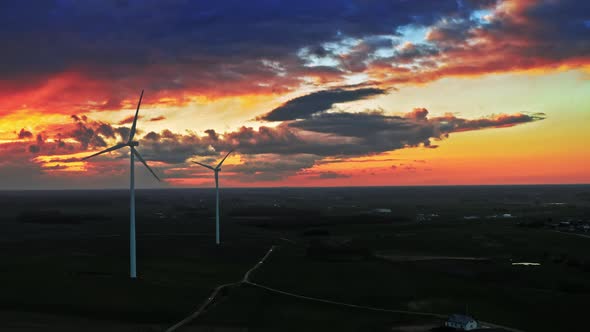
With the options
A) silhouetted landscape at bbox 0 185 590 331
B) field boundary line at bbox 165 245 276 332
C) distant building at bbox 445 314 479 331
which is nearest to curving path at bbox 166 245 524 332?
field boundary line at bbox 165 245 276 332

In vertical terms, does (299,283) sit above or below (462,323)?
below

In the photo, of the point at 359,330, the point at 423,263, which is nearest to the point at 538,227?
the point at 423,263

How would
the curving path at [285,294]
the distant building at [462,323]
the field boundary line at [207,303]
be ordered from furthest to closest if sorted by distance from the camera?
the curving path at [285,294] < the field boundary line at [207,303] < the distant building at [462,323]

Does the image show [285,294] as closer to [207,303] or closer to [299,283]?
[299,283]

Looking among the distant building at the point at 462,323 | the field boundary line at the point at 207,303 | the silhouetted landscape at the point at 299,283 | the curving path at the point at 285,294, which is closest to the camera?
the distant building at the point at 462,323

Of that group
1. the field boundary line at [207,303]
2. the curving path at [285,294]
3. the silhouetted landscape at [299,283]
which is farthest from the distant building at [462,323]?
the field boundary line at [207,303]

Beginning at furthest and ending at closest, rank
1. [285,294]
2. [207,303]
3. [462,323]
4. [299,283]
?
[299,283], [285,294], [207,303], [462,323]

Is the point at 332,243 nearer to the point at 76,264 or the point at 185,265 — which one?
the point at 185,265

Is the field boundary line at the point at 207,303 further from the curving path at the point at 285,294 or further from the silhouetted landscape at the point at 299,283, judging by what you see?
the silhouetted landscape at the point at 299,283

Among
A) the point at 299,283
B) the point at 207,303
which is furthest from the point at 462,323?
the point at 299,283

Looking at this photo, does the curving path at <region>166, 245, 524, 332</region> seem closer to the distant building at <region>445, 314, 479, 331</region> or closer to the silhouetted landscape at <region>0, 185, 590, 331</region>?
the silhouetted landscape at <region>0, 185, 590, 331</region>
